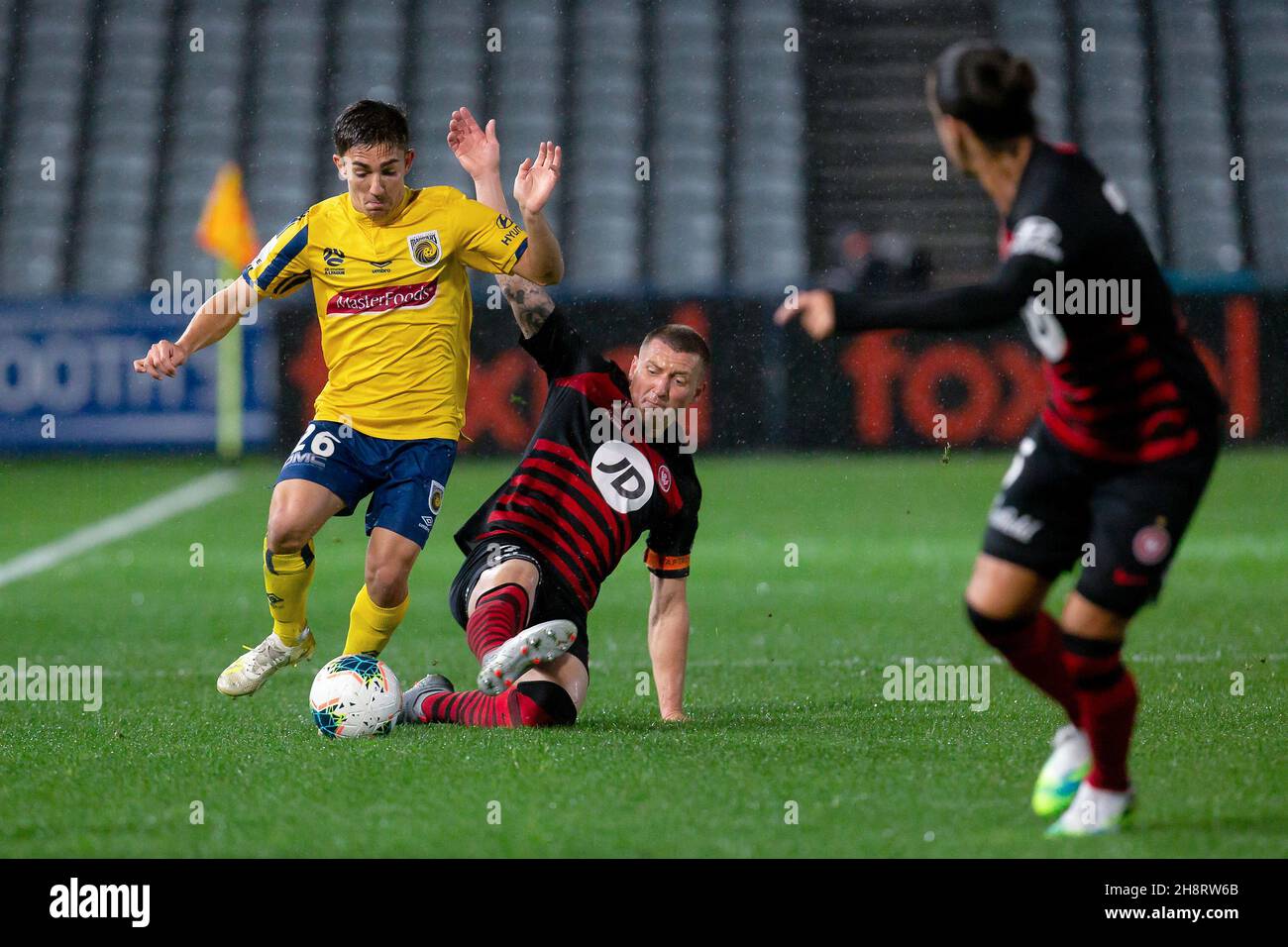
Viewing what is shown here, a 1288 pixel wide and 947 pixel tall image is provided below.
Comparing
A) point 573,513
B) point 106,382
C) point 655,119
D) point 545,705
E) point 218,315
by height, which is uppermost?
point 655,119

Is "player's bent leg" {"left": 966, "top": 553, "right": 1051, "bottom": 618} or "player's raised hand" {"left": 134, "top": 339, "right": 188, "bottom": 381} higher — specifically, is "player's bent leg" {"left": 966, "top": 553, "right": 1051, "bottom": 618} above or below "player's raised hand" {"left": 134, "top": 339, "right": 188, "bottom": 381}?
below

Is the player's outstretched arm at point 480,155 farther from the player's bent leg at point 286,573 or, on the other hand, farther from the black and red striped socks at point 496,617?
the black and red striped socks at point 496,617

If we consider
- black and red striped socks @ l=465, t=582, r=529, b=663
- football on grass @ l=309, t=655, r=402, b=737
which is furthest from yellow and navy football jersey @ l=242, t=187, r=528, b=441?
football on grass @ l=309, t=655, r=402, b=737

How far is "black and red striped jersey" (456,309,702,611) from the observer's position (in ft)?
17.3

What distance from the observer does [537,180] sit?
5.22m

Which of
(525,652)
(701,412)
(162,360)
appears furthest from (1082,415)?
(701,412)

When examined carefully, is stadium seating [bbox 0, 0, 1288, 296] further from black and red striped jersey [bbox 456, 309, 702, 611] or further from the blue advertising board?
black and red striped jersey [bbox 456, 309, 702, 611]

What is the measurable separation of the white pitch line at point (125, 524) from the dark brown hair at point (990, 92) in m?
6.96

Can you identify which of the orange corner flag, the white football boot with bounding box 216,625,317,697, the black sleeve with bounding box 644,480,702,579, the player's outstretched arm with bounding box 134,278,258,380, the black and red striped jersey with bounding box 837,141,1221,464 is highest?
the orange corner flag

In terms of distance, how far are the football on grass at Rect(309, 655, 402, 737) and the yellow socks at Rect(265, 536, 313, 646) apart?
63 centimetres

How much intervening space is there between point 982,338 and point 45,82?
11.0m

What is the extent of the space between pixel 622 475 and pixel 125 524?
7.27 metres

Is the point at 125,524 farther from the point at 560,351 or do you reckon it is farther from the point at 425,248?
the point at 560,351

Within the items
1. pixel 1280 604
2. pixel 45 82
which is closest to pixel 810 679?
pixel 1280 604
